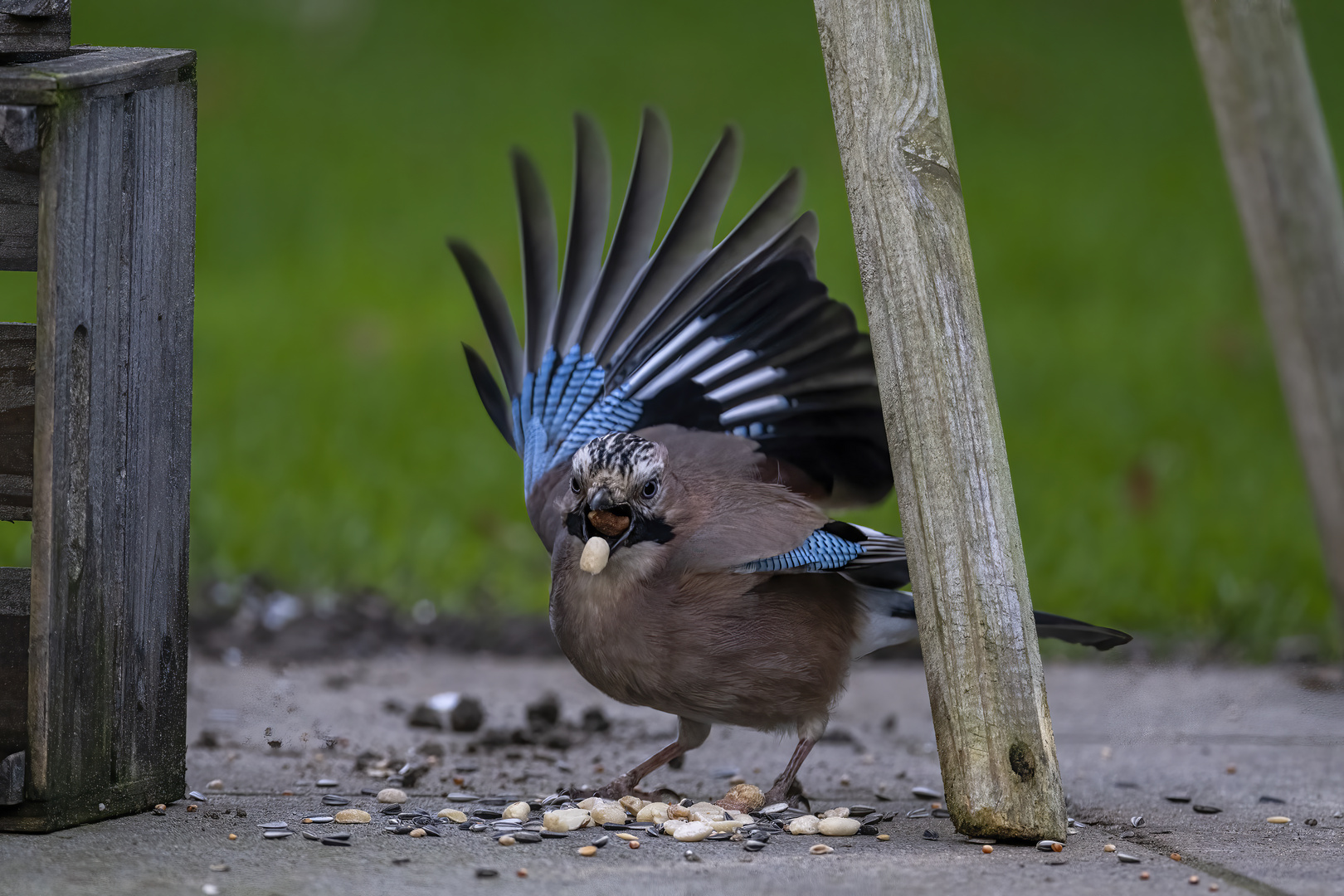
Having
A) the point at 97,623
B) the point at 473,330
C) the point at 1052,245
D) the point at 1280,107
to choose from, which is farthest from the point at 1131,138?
the point at 97,623

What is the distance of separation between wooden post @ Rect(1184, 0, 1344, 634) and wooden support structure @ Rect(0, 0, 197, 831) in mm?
2898

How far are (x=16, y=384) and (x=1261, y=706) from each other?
3.70m

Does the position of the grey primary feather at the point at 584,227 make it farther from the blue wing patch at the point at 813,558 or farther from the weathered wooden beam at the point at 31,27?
the weathered wooden beam at the point at 31,27

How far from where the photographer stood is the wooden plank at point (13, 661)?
285 centimetres

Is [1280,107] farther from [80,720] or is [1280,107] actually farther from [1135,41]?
[1135,41]

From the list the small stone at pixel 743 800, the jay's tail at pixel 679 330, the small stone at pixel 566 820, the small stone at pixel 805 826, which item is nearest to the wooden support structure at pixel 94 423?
the small stone at pixel 566 820

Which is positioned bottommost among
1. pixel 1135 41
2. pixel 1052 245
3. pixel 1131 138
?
pixel 1052 245

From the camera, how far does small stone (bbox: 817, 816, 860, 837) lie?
10.1ft

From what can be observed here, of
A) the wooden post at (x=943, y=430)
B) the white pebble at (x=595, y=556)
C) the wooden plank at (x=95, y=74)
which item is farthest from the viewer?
the white pebble at (x=595, y=556)

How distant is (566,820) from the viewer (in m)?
3.04

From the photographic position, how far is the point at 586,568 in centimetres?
327

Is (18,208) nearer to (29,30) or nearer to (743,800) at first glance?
(29,30)

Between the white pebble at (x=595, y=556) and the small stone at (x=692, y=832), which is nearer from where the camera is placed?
the small stone at (x=692, y=832)

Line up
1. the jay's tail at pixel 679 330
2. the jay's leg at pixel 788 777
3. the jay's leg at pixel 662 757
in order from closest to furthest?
1. the jay's leg at pixel 788 777
2. the jay's leg at pixel 662 757
3. the jay's tail at pixel 679 330
